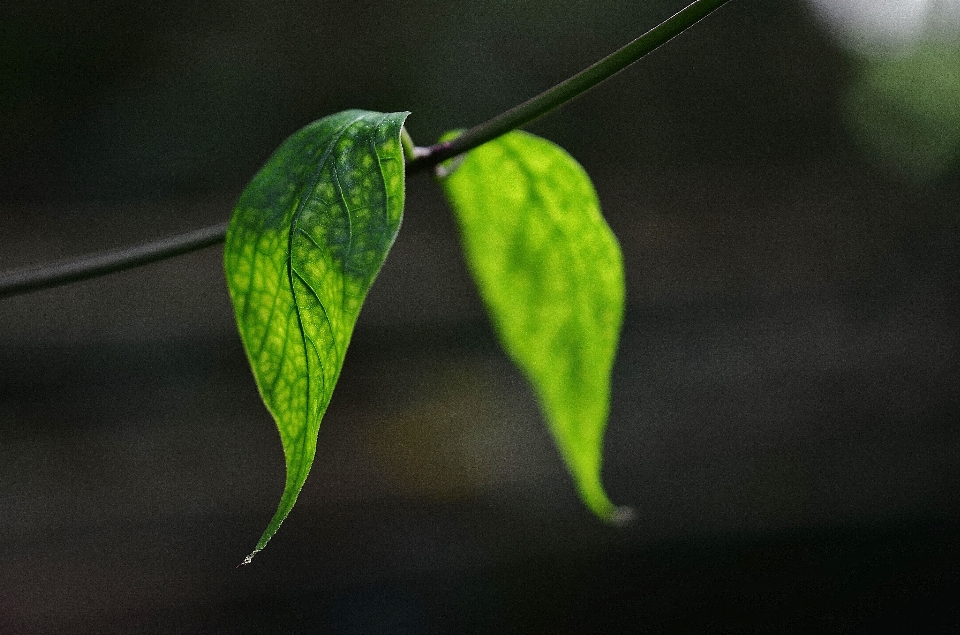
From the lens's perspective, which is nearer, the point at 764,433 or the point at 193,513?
the point at 193,513

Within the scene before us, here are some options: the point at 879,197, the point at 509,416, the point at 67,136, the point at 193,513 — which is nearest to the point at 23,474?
the point at 193,513

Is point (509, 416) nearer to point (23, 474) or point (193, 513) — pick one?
point (193, 513)

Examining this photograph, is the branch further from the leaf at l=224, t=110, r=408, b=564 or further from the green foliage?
the green foliage

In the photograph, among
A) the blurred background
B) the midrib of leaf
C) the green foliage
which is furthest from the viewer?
the green foliage

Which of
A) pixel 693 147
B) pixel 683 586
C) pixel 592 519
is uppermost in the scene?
pixel 693 147

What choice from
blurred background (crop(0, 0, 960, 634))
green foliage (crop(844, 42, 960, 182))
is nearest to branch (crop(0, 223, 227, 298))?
blurred background (crop(0, 0, 960, 634))

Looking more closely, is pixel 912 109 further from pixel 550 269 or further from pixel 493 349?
pixel 550 269
